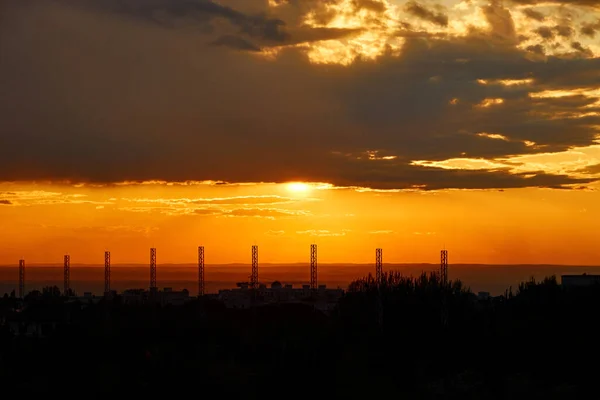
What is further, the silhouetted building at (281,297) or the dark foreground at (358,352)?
the silhouetted building at (281,297)

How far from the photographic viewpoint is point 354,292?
6419 cm

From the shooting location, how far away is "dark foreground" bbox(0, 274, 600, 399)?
122ft

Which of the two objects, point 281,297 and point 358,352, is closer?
point 358,352

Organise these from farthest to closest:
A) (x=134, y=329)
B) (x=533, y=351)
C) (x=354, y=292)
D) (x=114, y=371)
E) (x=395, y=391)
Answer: (x=354, y=292)
(x=134, y=329)
(x=533, y=351)
(x=114, y=371)
(x=395, y=391)

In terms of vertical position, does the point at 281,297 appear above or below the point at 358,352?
below

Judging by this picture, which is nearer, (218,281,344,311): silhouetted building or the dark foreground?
the dark foreground

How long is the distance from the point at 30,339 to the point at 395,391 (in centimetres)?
3092

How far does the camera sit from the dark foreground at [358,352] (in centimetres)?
3731

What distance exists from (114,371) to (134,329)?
61.3 ft

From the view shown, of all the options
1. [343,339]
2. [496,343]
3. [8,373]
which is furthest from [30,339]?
[496,343]

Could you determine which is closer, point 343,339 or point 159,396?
point 159,396

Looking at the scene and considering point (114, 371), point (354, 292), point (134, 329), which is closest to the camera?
point (114, 371)

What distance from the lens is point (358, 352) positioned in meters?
42.1

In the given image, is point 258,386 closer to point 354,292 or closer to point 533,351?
point 533,351
